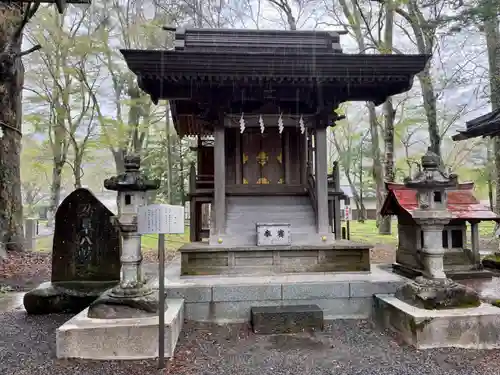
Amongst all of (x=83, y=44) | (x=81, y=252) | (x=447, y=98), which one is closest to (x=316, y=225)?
→ (x=81, y=252)

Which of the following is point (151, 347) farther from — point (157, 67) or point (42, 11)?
point (42, 11)

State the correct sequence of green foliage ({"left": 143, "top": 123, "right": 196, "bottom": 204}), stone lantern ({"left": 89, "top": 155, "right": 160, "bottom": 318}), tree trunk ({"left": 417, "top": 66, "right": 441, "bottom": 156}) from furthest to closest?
green foliage ({"left": 143, "top": 123, "right": 196, "bottom": 204})
tree trunk ({"left": 417, "top": 66, "right": 441, "bottom": 156})
stone lantern ({"left": 89, "top": 155, "right": 160, "bottom": 318})

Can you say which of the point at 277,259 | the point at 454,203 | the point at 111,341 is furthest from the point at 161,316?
the point at 454,203

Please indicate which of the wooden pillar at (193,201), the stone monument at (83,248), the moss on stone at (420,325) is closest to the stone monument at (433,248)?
the moss on stone at (420,325)

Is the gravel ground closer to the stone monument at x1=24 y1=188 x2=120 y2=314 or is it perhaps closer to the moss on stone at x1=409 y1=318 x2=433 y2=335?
the moss on stone at x1=409 y1=318 x2=433 y2=335

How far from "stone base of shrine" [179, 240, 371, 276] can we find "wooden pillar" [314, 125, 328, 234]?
2.25 ft

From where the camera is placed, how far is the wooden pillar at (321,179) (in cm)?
755

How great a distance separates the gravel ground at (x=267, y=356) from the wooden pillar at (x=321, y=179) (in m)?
2.33

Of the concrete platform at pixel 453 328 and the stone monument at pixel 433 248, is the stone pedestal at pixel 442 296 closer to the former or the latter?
the stone monument at pixel 433 248

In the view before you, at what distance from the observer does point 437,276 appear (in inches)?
213

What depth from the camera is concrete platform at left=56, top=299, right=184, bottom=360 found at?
4.60 metres

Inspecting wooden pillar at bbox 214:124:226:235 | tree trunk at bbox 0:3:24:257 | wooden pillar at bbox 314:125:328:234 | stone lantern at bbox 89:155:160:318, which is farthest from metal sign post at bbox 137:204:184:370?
tree trunk at bbox 0:3:24:257

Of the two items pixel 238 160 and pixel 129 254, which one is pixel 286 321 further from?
pixel 238 160

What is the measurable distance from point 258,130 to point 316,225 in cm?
268
